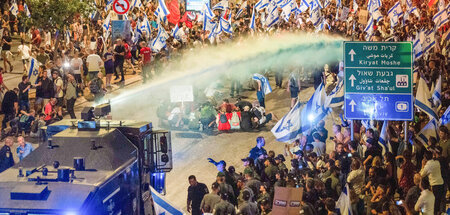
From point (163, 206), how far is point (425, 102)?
821 centimetres

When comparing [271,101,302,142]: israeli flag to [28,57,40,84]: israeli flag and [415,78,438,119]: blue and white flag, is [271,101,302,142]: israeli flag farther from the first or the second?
[28,57,40,84]: israeli flag

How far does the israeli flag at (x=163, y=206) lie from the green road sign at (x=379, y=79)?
624cm

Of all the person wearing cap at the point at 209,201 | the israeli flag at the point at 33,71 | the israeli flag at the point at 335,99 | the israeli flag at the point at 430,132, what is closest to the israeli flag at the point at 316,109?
the israeli flag at the point at 335,99

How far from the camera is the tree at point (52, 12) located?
31.8 m

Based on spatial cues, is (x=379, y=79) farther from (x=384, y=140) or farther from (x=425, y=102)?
(x=425, y=102)

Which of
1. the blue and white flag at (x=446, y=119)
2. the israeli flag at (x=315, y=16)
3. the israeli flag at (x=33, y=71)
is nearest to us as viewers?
the blue and white flag at (x=446, y=119)

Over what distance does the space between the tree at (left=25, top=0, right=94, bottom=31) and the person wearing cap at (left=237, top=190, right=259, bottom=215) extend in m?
20.4

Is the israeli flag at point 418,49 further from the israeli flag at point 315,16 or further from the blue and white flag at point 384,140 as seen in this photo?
the israeli flag at point 315,16

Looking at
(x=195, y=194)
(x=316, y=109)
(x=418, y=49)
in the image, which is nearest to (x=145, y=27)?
(x=418, y=49)

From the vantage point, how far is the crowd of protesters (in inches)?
563

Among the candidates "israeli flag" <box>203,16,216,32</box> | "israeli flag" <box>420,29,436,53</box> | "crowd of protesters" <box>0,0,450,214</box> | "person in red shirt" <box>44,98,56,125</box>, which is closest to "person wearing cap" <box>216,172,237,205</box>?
"crowd of protesters" <box>0,0,450,214</box>

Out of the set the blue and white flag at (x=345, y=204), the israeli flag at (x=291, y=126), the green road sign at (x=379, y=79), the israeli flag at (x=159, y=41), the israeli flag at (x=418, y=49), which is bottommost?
the blue and white flag at (x=345, y=204)

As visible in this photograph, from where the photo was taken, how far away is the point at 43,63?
28.2 m

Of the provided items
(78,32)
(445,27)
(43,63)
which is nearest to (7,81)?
(43,63)
